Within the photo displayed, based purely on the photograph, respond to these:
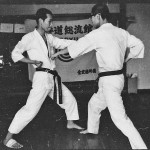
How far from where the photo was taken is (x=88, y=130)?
391cm

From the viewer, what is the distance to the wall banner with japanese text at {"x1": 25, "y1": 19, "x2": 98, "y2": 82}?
6234 mm

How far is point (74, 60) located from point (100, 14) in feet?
9.87

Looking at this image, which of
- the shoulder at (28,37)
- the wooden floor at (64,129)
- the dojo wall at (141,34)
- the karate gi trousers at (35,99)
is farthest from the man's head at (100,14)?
the dojo wall at (141,34)

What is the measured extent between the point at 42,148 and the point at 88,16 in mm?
3580

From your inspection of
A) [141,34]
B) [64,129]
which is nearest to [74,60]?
[141,34]

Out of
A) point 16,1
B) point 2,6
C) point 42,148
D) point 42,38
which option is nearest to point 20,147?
point 42,148

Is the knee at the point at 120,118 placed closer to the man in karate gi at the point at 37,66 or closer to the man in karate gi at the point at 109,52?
the man in karate gi at the point at 109,52

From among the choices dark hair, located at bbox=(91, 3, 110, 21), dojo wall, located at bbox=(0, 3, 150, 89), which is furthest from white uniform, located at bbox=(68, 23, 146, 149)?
dojo wall, located at bbox=(0, 3, 150, 89)

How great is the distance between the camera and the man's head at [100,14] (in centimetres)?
335

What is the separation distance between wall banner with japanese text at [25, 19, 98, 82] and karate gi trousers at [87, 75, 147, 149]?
2.67 metres

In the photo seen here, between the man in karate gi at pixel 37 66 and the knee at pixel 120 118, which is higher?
the man in karate gi at pixel 37 66

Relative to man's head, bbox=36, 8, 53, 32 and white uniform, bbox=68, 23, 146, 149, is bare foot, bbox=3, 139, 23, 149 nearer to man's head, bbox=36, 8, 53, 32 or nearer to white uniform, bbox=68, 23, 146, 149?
white uniform, bbox=68, 23, 146, 149

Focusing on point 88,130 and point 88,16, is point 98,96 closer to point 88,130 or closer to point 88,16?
point 88,130

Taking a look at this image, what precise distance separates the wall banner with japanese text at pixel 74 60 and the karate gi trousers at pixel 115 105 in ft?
8.77
